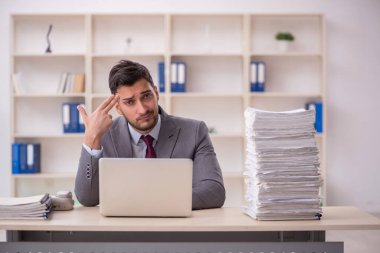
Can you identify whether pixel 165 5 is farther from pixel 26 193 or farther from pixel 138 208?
pixel 138 208

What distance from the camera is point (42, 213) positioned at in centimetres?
219

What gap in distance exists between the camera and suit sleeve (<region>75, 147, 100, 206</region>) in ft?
8.40

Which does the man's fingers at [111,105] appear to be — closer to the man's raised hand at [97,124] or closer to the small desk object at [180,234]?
the man's raised hand at [97,124]

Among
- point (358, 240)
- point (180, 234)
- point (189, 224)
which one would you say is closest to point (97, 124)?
point (180, 234)

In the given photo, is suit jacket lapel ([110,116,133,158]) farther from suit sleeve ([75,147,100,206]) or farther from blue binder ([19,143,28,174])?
blue binder ([19,143,28,174])

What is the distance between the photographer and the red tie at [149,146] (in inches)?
114

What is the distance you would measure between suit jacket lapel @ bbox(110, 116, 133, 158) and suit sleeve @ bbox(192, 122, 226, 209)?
324 millimetres

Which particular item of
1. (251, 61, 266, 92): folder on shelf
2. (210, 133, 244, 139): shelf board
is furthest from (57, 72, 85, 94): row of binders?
(251, 61, 266, 92): folder on shelf

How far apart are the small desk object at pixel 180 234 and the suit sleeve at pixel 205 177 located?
106 mm

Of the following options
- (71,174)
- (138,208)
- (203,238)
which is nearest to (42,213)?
(138,208)

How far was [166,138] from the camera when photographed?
9.68 ft

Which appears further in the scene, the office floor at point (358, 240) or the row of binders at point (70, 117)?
the row of binders at point (70, 117)

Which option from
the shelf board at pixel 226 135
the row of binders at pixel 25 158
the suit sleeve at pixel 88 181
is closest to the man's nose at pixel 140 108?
the suit sleeve at pixel 88 181

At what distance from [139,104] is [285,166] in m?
0.90
